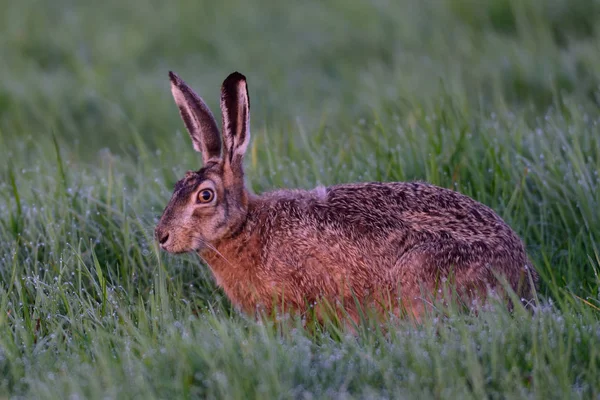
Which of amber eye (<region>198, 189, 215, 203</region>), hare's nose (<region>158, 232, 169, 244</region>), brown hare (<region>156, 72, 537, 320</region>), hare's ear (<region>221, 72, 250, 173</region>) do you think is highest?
hare's ear (<region>221, 72, 250, 173</region>)

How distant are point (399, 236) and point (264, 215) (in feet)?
2.47

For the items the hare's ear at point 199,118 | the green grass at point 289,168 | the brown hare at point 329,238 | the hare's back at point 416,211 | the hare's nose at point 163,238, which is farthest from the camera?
the hare's ear at point 199,118

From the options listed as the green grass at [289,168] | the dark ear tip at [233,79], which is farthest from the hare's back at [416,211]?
the dark ear tip at [233,79]

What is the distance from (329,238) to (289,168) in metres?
1.32

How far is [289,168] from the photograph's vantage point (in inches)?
221

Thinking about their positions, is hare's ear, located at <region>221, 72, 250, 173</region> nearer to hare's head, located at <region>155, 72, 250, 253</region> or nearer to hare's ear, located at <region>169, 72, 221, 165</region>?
hare's head, located at <region>155, 72, 250, 253</region>

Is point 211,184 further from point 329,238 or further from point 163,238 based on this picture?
point 329,238

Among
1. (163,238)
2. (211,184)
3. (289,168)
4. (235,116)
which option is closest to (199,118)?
(235,116)

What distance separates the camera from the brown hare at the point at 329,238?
412cm

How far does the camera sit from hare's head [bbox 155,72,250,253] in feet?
14.3

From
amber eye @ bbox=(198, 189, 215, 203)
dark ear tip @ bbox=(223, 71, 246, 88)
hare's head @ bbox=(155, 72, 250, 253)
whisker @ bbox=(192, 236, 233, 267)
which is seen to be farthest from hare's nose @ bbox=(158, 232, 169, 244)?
dark ear tip @ bbox=(223, 71, 246, 88)

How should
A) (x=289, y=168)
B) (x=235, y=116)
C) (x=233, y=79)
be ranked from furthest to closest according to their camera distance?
(x=289, y=168) < (x=235, y=116) < (x=233, y=79)

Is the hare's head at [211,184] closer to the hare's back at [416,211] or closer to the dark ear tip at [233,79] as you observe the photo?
the dark ear tip at [233,79]

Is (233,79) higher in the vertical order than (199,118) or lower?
higher
